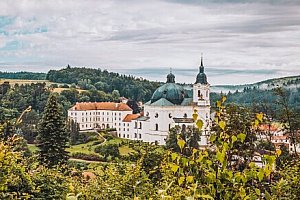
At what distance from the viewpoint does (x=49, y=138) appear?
25734mm

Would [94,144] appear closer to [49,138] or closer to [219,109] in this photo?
[49,138]

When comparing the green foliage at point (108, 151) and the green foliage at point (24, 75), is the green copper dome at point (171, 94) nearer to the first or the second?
the green foliage at point (108, 151)

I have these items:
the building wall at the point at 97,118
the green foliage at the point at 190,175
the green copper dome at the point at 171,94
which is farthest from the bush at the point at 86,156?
the green foliage at the point at 190,175

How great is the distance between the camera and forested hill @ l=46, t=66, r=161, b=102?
358ft

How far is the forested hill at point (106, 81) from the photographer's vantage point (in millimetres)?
109188

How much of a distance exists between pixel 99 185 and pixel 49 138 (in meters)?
15.3

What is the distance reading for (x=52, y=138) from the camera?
25719mm

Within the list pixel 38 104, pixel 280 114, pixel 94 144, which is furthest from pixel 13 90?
pixel 280 114

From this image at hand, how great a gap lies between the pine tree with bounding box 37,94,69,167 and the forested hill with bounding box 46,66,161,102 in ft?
260

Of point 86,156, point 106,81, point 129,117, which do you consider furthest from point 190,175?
point 106,81

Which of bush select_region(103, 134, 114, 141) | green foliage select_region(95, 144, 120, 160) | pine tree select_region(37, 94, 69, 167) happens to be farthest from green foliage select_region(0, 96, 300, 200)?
bush select_region(103, 134, 114, 141)

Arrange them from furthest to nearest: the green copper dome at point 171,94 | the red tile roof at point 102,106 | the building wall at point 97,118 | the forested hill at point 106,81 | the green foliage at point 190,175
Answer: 1. the forested hill at point 106,81
2. the red tile roof at point 102,106
3. the building wall at point 97,118
4. the green copper dome at point 171,94
5. the green foliage at point 190,175

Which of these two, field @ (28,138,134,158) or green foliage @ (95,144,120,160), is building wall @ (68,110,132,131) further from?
green foliage @ (95,144,120,160)

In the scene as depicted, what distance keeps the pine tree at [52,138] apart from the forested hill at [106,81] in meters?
79.3
